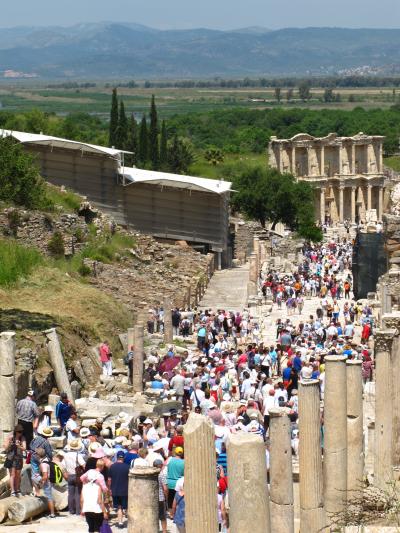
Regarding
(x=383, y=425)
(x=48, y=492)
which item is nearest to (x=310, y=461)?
(x=383, y=425)

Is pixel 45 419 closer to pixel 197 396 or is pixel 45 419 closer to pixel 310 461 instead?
pixel 197 396

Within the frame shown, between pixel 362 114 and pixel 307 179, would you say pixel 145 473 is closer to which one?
pixel 307 179

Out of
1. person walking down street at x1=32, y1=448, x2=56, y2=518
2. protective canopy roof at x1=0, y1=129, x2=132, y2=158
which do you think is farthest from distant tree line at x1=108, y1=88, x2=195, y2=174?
person walking down street at x1=32, y1=448, x2=56, y2=518

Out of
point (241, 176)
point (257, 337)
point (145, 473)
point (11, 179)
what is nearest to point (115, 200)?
point (11, 179)

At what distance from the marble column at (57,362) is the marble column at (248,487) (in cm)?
1319

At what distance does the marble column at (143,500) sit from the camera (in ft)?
49.0

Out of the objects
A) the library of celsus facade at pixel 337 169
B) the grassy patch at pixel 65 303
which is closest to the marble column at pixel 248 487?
the grassy patch at pixel 65 303

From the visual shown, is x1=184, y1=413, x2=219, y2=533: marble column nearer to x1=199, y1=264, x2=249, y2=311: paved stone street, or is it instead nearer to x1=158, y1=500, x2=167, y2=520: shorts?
x1=158, y1=500, x2=167, y2=520: shorts

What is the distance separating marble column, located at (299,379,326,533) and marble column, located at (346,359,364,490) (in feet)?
4.00

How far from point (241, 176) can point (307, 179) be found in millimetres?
22172

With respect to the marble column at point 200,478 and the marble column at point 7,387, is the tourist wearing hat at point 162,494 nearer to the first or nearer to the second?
the marble column at point 200,478

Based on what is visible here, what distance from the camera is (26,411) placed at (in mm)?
22688

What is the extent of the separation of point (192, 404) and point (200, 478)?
1103cm

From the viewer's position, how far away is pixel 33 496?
64.8ft
